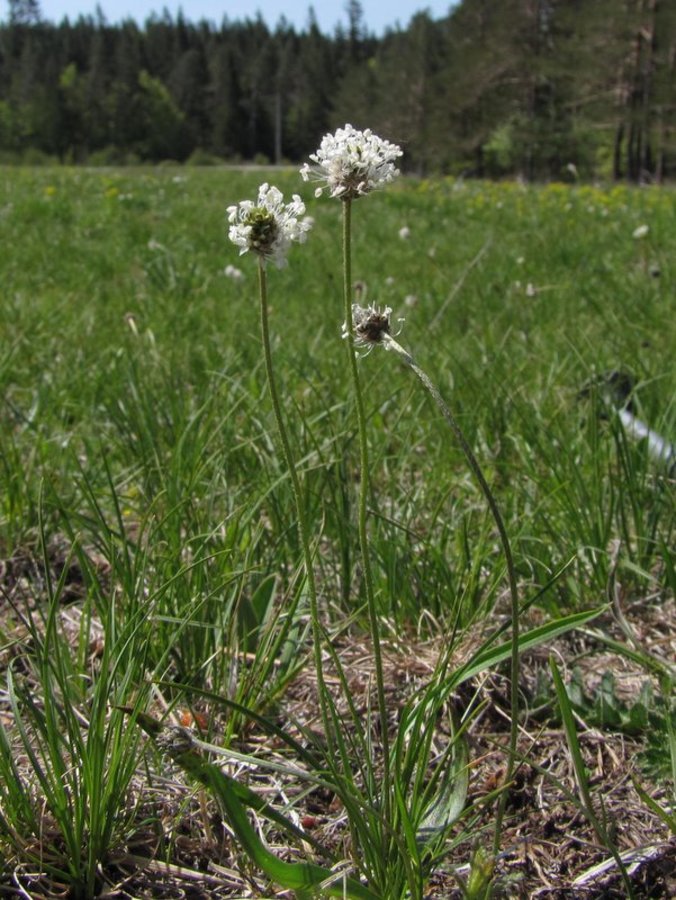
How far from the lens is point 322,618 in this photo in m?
1.76

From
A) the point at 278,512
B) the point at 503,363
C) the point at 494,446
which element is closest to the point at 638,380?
the point at 494,446

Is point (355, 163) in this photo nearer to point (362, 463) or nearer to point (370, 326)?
point (370, 326)

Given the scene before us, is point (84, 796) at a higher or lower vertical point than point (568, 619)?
lower

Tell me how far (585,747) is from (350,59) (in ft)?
402

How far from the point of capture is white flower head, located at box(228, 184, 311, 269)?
2.94 feet

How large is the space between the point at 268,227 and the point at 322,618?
40.1 inches

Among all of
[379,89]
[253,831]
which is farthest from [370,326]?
[379,89]

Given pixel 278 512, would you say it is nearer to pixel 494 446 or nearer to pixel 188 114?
pixel 494 446

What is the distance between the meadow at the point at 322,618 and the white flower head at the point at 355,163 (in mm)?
492

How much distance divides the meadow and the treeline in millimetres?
759

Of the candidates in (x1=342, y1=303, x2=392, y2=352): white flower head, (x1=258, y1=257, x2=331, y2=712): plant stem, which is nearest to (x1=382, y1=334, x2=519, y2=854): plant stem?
(x1=342, y1=303, x2=392, y2=352): white flower head

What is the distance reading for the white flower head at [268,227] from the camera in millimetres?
896

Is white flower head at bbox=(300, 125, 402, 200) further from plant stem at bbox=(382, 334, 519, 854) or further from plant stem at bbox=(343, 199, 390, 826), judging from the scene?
plant stem at bbox=(382, 334, 519, 854)

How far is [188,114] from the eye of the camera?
10444 cm
